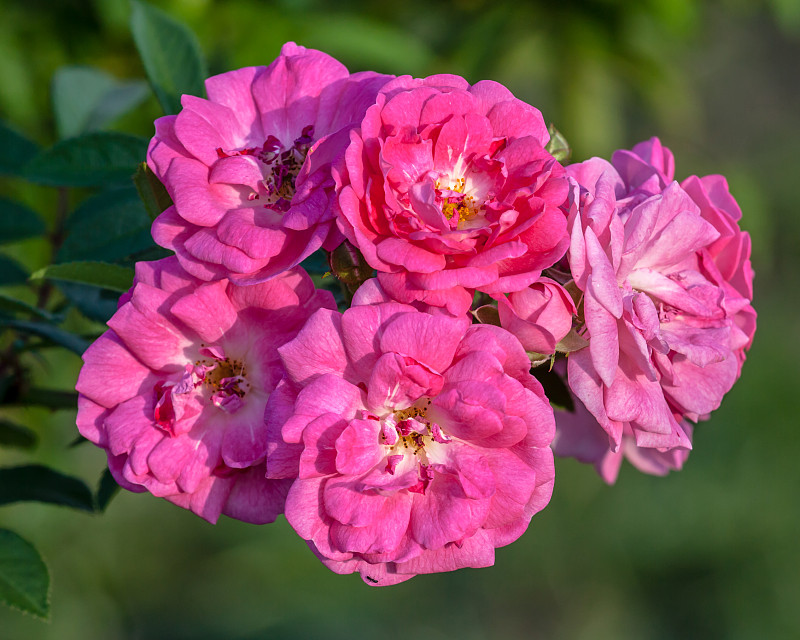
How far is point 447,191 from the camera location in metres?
0.89

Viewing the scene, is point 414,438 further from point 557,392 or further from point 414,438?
point 557,392

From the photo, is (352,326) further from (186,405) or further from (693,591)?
(693,591)

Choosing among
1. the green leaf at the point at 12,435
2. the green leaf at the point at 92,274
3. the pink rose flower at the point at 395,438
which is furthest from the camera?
the green leaf at the point at 12,435

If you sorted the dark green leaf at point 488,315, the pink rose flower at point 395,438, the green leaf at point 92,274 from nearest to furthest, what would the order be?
the pink rose flower at point 395,438 < the dark green leaf at point 488,315 < the green leaf at point 92,274

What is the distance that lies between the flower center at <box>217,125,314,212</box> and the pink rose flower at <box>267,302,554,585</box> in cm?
20

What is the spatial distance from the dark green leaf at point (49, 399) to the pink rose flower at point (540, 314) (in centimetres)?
80

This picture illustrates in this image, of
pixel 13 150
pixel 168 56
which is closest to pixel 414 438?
pixel 168 56

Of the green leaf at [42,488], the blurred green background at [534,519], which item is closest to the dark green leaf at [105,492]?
the green leaf at [42,488]

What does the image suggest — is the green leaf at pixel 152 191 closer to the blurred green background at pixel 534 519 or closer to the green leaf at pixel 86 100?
the green leaf at pixel 86 100

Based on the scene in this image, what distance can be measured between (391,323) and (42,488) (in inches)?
30.8

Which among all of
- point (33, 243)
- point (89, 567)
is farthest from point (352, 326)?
point (89, 567)

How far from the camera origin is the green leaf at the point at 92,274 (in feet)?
3.33

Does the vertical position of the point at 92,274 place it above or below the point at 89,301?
above

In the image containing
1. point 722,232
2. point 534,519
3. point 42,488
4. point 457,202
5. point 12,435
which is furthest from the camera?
point 534,519
